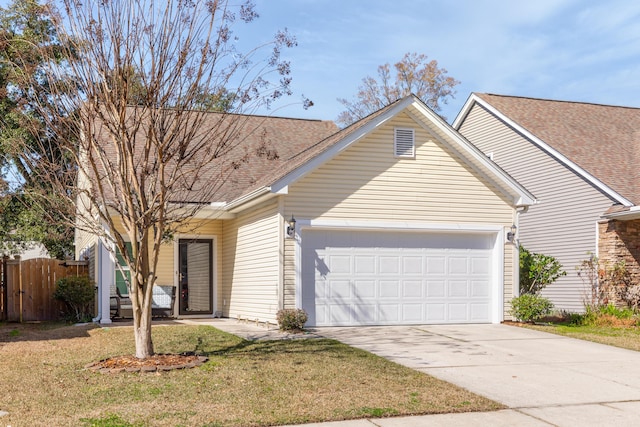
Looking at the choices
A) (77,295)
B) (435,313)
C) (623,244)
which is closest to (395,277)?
(435,313)

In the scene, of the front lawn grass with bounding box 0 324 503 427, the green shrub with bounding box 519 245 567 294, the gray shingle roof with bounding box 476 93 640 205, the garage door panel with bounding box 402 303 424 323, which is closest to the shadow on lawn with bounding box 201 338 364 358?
the front lawn grass with bounding box 0 324 503 427

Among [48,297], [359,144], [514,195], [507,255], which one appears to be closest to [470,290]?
[507,255]

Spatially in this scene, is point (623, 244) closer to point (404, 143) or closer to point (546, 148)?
point (546, 148)

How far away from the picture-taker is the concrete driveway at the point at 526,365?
7.78 metres

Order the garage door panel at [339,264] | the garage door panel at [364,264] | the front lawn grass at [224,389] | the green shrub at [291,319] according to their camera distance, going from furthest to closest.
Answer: the garage door panel at [364,264] → the garage door panel at [339,264] → the green shrub at [291,319] → the front lawn grass at [224,389]

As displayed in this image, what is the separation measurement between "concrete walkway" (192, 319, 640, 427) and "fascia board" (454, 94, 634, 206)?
18.3 feet

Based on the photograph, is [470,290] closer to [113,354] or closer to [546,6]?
[546,6]

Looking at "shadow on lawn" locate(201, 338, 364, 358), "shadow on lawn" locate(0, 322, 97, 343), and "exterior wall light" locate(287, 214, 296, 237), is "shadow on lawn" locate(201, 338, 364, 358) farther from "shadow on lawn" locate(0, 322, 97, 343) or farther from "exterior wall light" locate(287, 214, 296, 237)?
"shadow on lawn" locate(0, 322, 97, 343)

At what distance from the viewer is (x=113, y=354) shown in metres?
10.6

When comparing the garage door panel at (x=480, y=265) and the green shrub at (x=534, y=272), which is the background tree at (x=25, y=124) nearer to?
the garage door panel at (x=480, y=265)

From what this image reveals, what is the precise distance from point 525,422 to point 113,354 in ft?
20.6

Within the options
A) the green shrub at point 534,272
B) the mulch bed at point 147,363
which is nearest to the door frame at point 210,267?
the green shrub at point 534,272

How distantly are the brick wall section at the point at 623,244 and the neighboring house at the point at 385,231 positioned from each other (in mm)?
3824

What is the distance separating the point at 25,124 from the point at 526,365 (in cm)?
812
